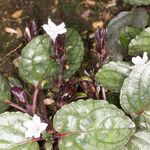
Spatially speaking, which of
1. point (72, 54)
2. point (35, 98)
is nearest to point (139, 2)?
point (72, 54)

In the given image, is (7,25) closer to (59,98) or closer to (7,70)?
(7,70)

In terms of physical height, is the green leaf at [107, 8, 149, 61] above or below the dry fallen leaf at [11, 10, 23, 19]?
below

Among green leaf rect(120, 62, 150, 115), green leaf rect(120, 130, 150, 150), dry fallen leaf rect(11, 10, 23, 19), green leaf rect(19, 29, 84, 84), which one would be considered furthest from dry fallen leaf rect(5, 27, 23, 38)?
green leaf rect(120, 130, 150, 150)

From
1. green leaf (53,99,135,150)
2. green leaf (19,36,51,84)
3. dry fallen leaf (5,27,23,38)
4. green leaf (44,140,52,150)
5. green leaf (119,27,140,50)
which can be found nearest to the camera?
green leaf (53,99,135,150)

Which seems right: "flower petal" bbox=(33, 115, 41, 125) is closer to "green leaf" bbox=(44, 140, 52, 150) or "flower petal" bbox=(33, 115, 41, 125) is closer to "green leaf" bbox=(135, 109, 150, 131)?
"green leaf" bbox=(44, 140, 52, 150)

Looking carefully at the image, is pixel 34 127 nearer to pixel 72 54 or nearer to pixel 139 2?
pixel 72 54
